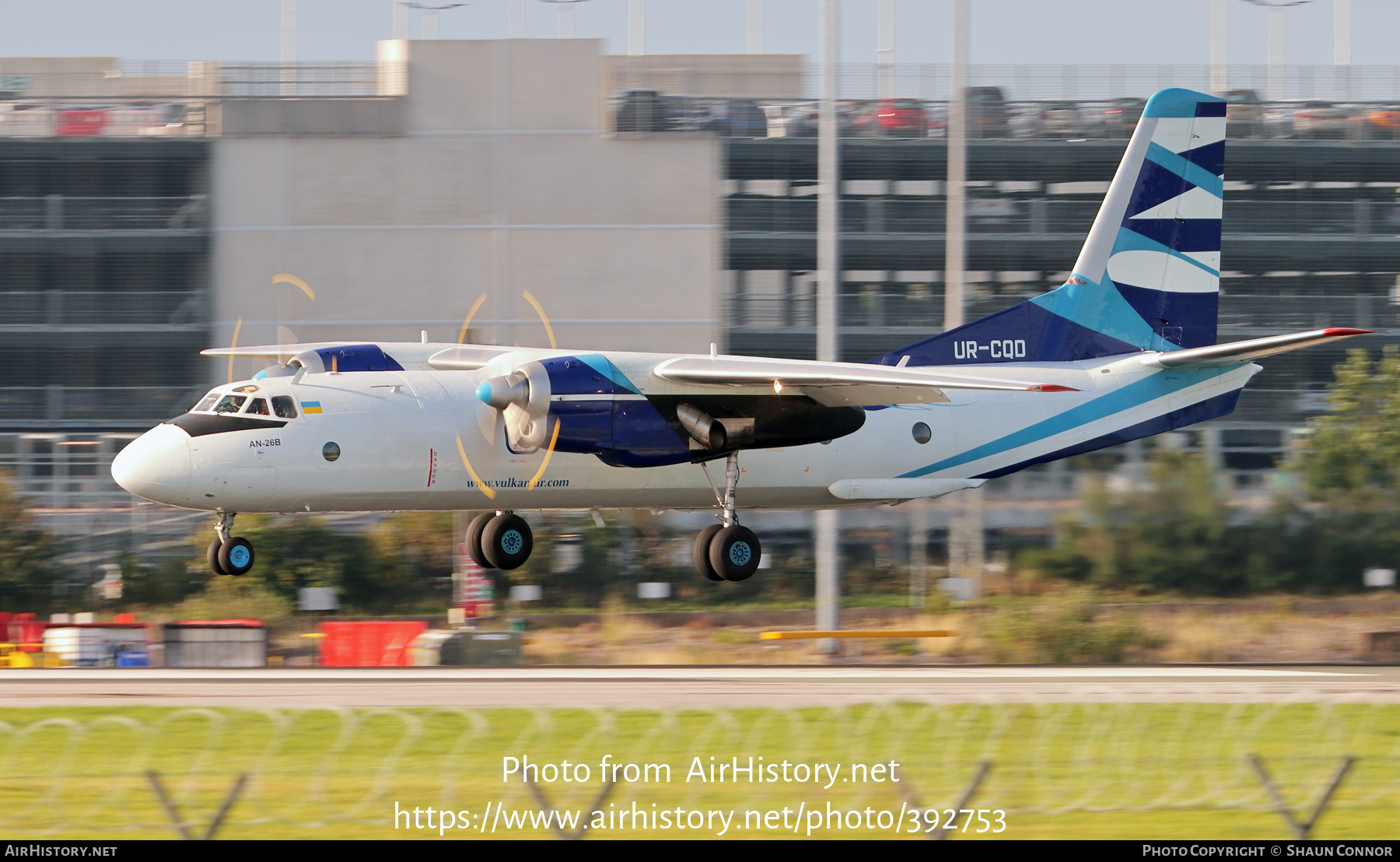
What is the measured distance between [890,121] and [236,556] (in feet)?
109

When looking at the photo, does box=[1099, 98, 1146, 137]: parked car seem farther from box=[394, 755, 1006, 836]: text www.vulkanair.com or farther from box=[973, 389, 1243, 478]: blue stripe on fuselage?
box=[394, 755, 1006, 836]: text www.vulkanair.com

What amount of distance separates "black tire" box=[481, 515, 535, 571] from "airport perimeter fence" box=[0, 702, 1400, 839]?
7.80 ft

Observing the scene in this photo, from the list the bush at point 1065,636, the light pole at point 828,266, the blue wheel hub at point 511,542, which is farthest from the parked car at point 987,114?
the blue wheel hub at point 511,542

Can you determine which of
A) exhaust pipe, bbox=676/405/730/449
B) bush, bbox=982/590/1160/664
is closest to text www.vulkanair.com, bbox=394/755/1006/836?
exhaust pipe, bbox=676/405/730/449

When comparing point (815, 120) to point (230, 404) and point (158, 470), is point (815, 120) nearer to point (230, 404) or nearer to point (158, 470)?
point (230, 404)

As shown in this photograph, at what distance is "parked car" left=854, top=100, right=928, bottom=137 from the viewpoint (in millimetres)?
49219

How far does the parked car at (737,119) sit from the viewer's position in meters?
48.0

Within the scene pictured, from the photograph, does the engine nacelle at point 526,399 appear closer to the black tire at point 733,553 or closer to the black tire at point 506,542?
the black tire at point 506,542

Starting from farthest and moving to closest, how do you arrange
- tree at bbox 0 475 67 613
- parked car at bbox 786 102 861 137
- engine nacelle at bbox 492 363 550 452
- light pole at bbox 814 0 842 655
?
parked car at bbox 786 102 861 137
tree at bbox 0 475 67 613
light pole at bbox 814 0 842 655
engine nacelle at bbox 492 363 550 452

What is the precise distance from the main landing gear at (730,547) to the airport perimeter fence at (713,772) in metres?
2.18

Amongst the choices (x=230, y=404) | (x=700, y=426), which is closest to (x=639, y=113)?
(x=700, y=426)
